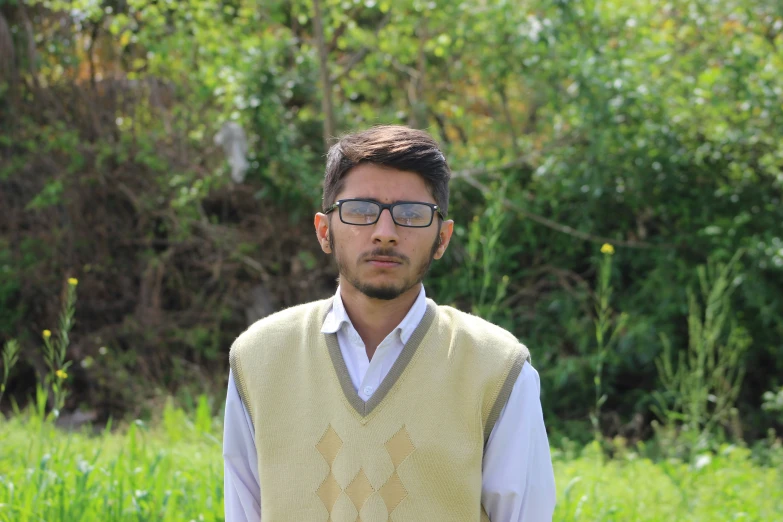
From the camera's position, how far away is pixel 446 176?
1.87 meters

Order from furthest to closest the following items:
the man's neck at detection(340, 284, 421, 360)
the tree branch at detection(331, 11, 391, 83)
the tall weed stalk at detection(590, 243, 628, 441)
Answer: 1. the tree branch at detection(331, 11, 391, 83)
2. the tall weed stalk at detection(590, 243, 628, 441)
3. the man's neck at detection(340, 284, 421, 360)

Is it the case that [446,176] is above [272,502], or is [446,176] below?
above

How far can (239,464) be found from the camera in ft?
6.13

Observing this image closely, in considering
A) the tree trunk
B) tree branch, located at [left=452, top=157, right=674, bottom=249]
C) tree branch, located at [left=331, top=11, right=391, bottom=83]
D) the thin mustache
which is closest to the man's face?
the thin mustache

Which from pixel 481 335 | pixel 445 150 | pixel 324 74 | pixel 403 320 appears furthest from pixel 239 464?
pixel 445 150

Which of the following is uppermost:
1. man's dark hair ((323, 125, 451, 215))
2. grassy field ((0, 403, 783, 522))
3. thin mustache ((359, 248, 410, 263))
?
man's dark hair ((323, 125, 451, 215))

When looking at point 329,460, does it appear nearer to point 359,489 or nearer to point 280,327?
point 359,489

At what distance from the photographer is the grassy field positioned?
303 centimetres

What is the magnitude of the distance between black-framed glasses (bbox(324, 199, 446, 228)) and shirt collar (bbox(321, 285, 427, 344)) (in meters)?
0.13

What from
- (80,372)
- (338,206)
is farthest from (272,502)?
(80,372)

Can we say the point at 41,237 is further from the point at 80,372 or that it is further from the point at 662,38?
the point at 662,38

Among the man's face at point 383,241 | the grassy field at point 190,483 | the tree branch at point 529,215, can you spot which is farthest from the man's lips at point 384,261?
the tree branch at point 529,215

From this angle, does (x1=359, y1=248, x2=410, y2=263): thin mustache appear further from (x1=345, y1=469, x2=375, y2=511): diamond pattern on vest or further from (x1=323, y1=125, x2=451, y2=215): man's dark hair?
(x1=345, y1=469, x2=375, y2=511): diamond pattern on vest

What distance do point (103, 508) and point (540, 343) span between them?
3.96 meters
